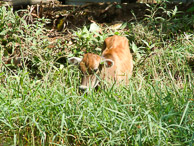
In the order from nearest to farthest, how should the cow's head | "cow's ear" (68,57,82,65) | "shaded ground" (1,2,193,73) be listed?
the cow's head
"cow's ear" (68,57,82,65)
"shaded ground" (1,2,193,73)

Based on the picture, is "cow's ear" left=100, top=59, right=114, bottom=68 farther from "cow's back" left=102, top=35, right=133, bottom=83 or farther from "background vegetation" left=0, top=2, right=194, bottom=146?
"background vegetation" left=0, top=2, right=194, bottom=146

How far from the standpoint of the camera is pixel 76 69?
6.66 meters

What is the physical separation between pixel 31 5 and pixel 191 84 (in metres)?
5.81

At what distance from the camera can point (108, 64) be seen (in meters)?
6.42

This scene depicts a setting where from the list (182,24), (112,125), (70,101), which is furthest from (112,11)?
(112,125)

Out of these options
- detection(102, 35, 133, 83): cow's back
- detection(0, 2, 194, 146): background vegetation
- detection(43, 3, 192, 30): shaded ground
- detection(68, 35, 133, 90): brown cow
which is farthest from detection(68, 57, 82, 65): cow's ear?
detection(43, 3, 192, 30): shaded ground

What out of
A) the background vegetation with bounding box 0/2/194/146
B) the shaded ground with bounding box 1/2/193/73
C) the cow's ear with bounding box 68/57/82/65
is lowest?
the background vegetation with bounding box 0/2/194/146

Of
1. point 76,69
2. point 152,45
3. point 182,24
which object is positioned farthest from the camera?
point 182,24

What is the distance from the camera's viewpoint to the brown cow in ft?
20.6

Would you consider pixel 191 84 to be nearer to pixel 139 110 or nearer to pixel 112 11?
pixel 139 110

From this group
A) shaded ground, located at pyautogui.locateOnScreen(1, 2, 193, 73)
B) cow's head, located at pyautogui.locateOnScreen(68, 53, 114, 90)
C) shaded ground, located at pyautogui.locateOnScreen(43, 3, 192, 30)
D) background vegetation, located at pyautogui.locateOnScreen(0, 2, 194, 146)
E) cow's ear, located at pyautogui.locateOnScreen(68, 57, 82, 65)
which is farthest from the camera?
shaded ground, located at pyautogui.locateOnScreen(43, 3, 192, 30)

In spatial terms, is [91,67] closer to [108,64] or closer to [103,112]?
[108,64]

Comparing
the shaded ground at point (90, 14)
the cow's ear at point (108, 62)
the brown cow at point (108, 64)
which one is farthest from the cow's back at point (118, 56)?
the shaded ground at point (90, 14)

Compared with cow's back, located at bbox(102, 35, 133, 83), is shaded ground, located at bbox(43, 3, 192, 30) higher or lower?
higher
